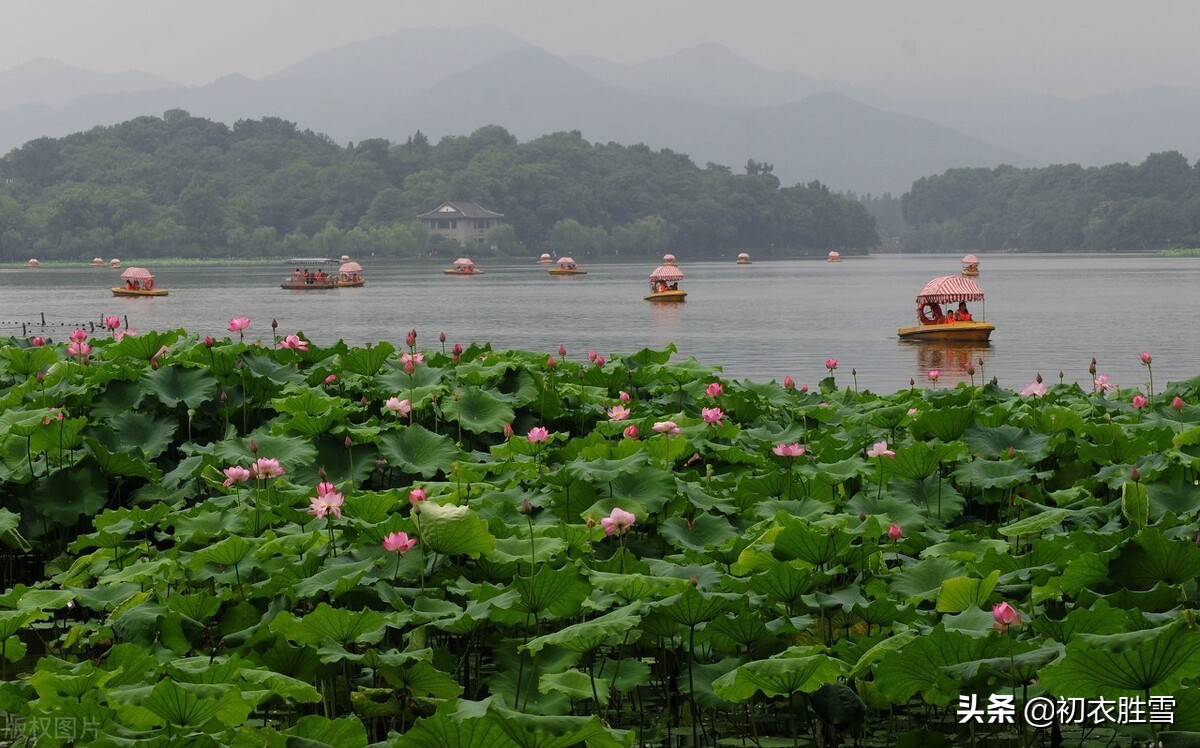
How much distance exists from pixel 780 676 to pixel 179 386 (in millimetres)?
4278

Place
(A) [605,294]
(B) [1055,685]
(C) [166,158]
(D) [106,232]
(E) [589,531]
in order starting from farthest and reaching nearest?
(C) [166,158]
(D) [106,232]
(A) [605,294]
(E) [589,531]
(B) [1055,685]

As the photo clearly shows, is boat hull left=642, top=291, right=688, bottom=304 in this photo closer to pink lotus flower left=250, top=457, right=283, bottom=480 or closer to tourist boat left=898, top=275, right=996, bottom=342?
tourist boat left=898, top=275, right=996, bottom=342

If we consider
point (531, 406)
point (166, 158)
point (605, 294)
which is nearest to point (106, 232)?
point (166, 158)

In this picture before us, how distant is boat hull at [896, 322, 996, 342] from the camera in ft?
A: 106

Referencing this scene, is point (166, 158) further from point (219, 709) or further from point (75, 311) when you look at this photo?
point (219, 709)

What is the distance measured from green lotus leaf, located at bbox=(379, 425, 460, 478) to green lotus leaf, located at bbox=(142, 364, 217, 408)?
1313 millimetres

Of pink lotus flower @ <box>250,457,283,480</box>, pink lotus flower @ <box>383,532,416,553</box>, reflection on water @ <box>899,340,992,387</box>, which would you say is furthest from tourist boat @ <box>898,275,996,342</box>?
pink lotus flower @ <box>383,532,416,553</box>

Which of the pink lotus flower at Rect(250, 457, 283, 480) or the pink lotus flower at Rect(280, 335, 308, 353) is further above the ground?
the pink lotus flower at Rect(280, 335, 308, 353)

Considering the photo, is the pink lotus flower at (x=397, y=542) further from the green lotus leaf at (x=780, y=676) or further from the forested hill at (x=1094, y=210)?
the forested hill at (x=1094, y=210)

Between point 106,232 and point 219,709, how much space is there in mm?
124693

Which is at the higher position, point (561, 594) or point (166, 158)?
point (166, 158)

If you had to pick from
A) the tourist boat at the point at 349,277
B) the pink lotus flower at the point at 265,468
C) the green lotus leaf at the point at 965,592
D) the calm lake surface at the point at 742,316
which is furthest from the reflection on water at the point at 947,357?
the tourist boat at the point at 349,277

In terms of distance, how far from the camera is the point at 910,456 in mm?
5340

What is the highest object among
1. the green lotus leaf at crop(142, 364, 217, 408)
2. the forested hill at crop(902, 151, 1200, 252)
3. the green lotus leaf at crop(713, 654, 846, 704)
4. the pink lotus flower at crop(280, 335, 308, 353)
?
the forested hill at crop(902, 151, 1200, 252)
